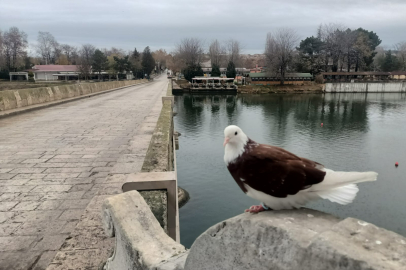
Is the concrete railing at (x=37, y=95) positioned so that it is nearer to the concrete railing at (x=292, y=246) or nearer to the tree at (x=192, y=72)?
the concrete railing at (x=292, y=246)

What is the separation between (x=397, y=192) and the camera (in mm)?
12625

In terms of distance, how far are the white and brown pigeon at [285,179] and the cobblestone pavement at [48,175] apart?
99.1 inches

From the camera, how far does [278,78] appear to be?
6256cm

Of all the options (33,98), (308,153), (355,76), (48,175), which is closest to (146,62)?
(355,76)

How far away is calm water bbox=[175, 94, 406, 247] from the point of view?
11125 millimetres

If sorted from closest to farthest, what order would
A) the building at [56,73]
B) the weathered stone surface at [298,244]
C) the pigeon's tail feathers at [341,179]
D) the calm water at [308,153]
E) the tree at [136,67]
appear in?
the weathered stone surface at [298,244], the pigeon's tail feathers at [341,179], the calm water at [308,153], the building at [56,73], the tree at [136,67]

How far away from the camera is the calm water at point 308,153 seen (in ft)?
36.5

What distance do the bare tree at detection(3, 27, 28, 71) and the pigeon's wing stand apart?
74.3 meters

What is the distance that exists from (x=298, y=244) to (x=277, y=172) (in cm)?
71

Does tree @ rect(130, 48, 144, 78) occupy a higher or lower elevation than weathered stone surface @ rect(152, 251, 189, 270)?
higher

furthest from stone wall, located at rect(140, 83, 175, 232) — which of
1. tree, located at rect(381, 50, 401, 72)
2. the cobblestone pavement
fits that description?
tree, located at rect(381, 50, 401, 72)

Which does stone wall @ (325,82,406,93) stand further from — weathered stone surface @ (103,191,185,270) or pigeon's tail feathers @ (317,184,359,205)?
pigeon's tail feathers @ (317,184,359,205)

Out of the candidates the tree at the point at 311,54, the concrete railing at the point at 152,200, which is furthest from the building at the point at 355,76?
the concrete railing at the point at 152,200

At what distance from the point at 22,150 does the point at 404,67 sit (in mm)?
87614
